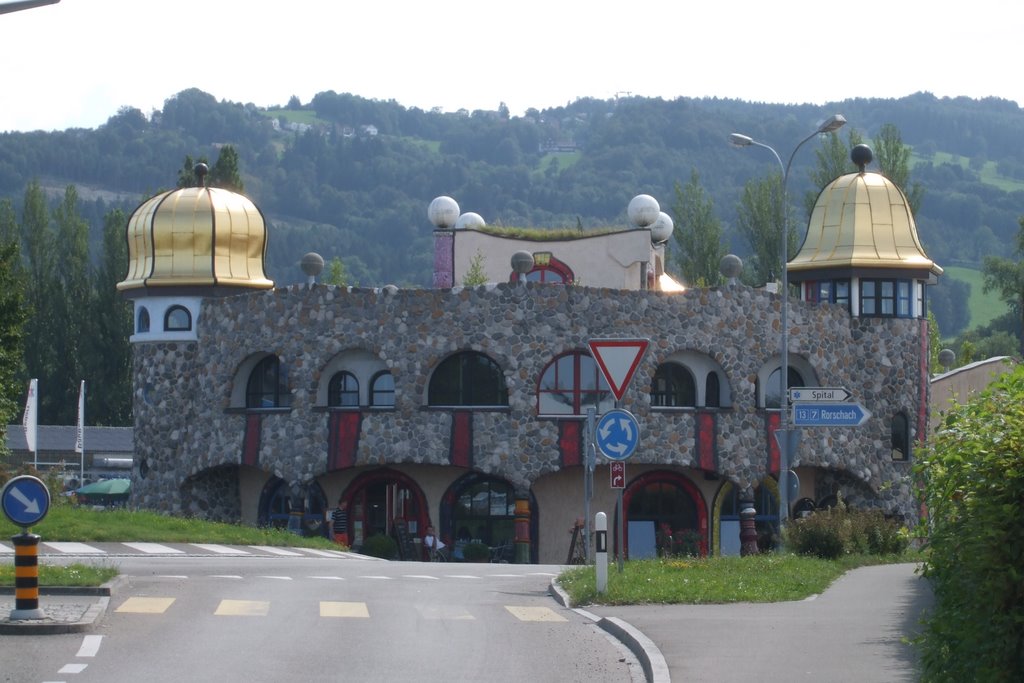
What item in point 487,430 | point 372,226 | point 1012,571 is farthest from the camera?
point 372,226

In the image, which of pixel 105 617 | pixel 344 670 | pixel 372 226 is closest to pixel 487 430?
pixel 105 617

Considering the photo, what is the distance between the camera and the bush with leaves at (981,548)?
8.76 meters

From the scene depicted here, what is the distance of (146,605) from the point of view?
16344mm

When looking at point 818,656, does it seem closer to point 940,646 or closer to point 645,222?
point 940,646

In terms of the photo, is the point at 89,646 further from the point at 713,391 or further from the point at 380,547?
the point at 713,391

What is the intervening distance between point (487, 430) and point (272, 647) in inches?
974

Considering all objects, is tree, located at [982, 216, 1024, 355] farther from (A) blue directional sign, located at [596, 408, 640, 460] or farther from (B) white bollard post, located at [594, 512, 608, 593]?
(B) white bollard post, located at [594, 512, 608, 593]

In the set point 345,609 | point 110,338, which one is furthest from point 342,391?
point 110,338

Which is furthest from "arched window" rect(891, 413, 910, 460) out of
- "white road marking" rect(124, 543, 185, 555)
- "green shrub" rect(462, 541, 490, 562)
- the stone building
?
"white road marking" rect(124, 543, 185, 555)

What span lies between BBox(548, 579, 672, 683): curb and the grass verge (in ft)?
2.19

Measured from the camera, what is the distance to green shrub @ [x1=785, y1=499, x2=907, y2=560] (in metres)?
24.9

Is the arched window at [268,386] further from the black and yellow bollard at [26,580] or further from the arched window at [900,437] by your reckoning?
the black and yellow bollard at [26,580]

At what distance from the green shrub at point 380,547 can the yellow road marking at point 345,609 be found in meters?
20.8

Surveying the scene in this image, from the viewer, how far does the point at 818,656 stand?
1313cm
